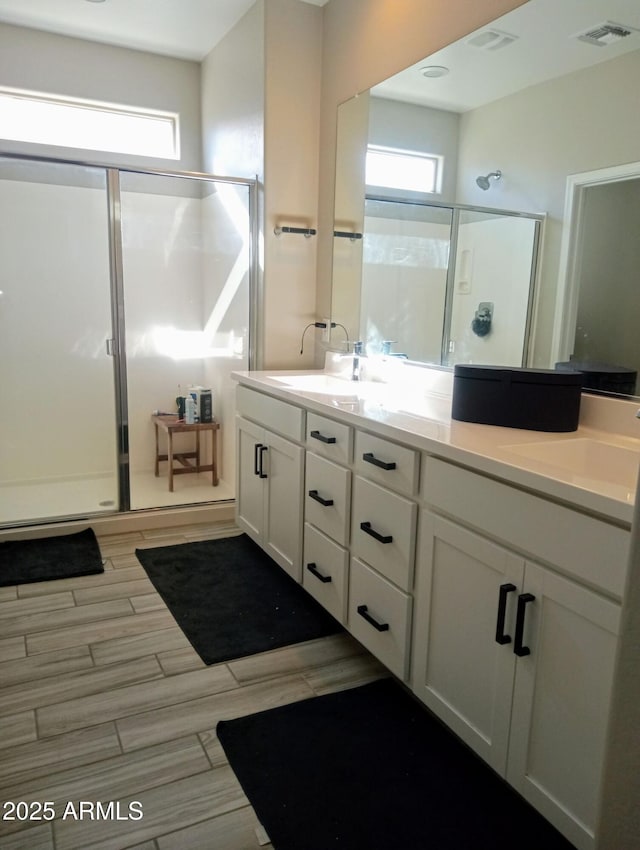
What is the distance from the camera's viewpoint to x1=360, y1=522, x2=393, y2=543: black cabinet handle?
1872 millimetres

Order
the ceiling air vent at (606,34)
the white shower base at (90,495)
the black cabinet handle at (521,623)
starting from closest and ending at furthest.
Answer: the black cabinet handle at (521,623) < the ceiling air vent at (606,34) < the white shower base at (90,495)

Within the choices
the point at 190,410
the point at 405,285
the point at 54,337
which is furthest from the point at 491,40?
the point at 54,337

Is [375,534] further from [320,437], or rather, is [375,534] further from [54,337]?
[54,337]

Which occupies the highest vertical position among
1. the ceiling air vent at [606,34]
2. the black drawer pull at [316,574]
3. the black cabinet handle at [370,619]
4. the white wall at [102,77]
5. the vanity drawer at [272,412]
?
the white wall at [102,77]

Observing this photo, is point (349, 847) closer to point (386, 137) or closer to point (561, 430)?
point (561, 430)

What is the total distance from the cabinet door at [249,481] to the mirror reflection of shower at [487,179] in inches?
52.4

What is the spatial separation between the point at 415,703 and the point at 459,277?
1.52 m

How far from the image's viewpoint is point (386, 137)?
2.73 metres

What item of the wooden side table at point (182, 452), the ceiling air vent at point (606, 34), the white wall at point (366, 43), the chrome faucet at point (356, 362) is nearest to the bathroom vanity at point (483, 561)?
the chrome faucet at point (356, 362)

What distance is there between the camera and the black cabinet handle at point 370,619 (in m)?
1.92

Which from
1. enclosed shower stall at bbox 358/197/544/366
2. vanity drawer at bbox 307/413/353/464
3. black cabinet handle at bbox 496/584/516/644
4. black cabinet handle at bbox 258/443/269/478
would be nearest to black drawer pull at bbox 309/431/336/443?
vanity drawer at bbox 307/413/353/464

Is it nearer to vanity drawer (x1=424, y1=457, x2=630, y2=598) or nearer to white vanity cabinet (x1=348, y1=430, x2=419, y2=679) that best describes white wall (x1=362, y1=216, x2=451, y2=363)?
white vanity cabinet (x1=348, y1=430, x2=419, y2=679)

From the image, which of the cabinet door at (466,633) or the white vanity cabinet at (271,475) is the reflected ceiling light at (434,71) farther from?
the cabinet door at (466,633)

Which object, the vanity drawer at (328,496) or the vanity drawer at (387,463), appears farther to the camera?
the vanity drawer at (328,496)
